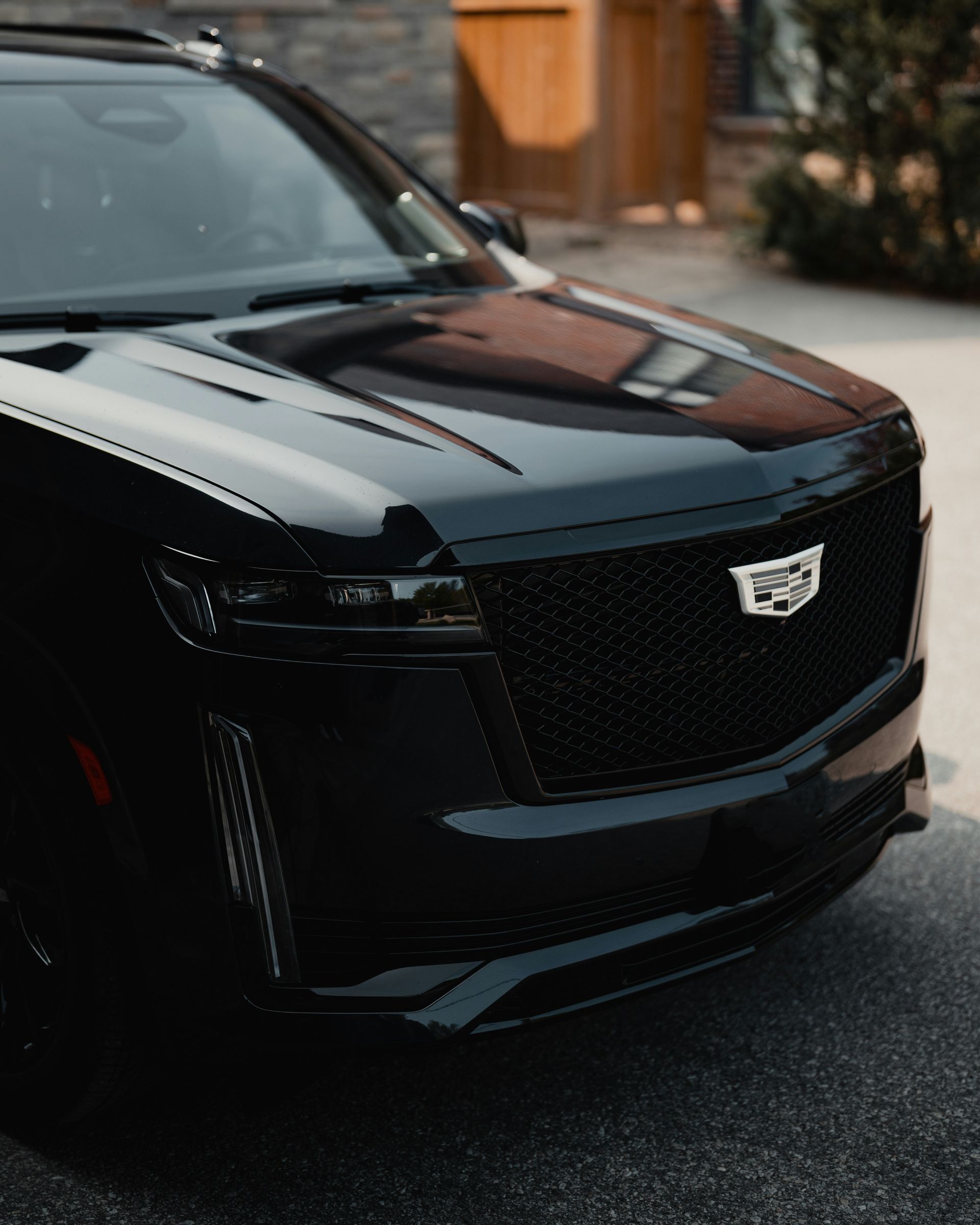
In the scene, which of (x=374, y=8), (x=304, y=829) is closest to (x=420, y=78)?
(x=374, y=8)

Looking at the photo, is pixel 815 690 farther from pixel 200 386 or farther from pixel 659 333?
pixel 200 386

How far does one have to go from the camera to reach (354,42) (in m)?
12.6

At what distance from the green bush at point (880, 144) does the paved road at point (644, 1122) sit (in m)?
9.51

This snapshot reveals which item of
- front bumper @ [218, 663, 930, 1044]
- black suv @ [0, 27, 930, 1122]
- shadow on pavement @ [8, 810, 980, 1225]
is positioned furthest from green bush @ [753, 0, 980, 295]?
front bumper @ [218, 663, 930, 1044]

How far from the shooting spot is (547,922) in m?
2.42

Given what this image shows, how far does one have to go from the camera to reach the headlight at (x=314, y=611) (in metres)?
2.24

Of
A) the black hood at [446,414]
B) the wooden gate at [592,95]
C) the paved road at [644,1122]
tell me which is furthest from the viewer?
the wooden gate at [592,95]

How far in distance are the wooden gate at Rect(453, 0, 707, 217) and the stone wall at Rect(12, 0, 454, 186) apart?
374 cm

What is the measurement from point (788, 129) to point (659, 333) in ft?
34.4

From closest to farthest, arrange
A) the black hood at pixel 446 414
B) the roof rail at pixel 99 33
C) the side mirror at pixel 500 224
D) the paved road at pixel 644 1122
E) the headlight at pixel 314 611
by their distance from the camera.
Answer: the headlight at pixel 314 611
the black hood at pixel 446 414
the paved road at pixel 644 1122
the side mirror at pixel 500 224
the roof rail at pixel 99 33

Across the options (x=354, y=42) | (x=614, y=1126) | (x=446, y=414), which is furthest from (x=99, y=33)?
(x=354, y=42)

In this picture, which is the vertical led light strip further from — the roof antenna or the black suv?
the roof antenna

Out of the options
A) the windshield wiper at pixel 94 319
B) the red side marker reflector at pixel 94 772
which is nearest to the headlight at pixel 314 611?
the red side marker reflector at pixel 94 772

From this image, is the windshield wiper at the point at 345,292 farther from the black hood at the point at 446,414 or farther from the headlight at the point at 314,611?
the headlight at the point at 314,611
